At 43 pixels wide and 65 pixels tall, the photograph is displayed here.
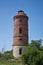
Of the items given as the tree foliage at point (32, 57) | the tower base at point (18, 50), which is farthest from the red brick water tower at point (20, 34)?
the tree foliage at point (32, 57)

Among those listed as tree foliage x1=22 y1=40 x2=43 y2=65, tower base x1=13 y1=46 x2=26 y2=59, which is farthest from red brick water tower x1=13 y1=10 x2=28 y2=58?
tree foliage x1=22 y1=40 x2=43 y2=65

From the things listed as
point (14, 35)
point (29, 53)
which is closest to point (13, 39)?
point (14, 35)

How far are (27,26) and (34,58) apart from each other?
1330 centimetres

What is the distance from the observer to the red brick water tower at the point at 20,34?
1505 inches

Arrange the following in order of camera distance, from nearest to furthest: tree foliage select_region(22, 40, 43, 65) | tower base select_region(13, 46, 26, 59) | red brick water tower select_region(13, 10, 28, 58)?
tree foliage select_region(22, 40, 43, 65) < tower base select_region(13, 46, 26, 59) < red brick water tower select_region(13, 10, 28, 58)

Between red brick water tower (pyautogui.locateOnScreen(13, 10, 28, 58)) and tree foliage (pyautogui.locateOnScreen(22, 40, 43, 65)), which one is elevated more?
red brick water tower (pyautogui.locateOnScreen(13, 10, 28, 58))

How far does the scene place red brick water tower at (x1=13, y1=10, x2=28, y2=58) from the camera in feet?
125

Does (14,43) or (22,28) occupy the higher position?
(22,28)

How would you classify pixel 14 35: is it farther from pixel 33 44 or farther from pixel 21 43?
pixel 33 44

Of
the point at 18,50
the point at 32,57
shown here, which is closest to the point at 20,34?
the point at 18,50

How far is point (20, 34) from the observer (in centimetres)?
3859

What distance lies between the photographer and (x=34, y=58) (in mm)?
26922

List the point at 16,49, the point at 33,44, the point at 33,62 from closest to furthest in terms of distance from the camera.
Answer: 1. the point at 33,62
2. the point at 33,44
3. the point at 16,49

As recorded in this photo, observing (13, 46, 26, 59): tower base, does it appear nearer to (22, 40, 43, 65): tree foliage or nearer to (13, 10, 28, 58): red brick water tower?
(13, 10, 28, 58): red brick water tower
